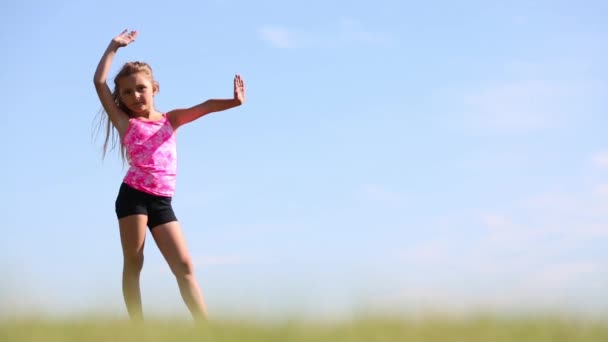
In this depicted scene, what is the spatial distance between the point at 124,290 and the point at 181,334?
2673 millimetres

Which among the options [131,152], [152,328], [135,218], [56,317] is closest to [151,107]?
[131,152]

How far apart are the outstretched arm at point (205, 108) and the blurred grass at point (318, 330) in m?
2.61

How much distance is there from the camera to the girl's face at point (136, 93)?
692cm

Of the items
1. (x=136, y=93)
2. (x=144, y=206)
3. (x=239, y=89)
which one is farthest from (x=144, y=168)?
(x=239, y=89)

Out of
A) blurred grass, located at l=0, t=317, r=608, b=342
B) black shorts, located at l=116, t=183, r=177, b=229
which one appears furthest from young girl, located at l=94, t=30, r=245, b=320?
blurred grass, located at l=0, t=317, r=608, b=342

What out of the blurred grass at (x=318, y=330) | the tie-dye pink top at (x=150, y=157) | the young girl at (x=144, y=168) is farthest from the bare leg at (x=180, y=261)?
the blurred grass at (x=318, y=330)

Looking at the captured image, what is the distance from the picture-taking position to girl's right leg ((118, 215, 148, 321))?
256 inches

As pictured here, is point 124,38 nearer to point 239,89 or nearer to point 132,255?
point 239,89

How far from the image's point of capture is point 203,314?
635cm

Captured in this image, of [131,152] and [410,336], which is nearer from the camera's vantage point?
[410,336]

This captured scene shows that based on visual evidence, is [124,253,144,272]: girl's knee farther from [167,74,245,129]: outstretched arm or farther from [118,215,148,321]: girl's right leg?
[167,74,245,129]: outstretched arm

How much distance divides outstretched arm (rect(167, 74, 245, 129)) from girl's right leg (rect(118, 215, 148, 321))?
105 centimetres

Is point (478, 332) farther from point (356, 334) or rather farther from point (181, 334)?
point (181, 334)

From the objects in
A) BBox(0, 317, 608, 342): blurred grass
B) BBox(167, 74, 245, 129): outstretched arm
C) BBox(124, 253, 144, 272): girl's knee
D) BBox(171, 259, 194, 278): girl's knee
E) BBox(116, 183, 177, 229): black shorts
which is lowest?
BBox(0, 317, 608, 342): blurred grass
